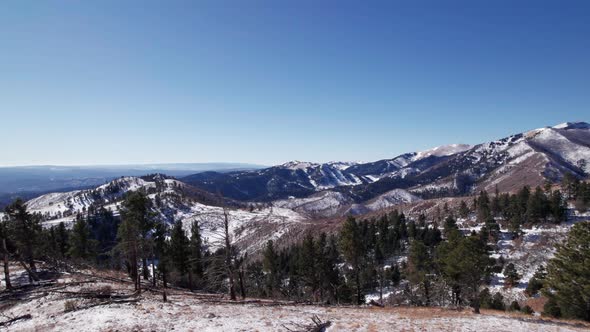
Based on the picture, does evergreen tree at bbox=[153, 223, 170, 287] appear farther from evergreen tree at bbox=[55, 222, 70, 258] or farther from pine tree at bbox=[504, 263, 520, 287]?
pine tree at bbox=[504, 263, 520, 287]

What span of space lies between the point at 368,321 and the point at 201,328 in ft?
34.4

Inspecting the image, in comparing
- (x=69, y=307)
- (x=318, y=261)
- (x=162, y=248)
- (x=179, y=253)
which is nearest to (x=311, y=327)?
(x=69, y=307)

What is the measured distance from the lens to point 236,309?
2356cm

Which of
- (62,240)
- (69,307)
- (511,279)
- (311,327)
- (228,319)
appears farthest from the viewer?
(511,279)

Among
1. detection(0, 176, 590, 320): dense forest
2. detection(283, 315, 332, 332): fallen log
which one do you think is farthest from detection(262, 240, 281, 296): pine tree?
detection(283, 315, 332, 332): fallen log

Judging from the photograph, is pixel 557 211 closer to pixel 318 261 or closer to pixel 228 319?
pixel 318 261

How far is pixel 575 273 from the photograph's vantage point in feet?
103

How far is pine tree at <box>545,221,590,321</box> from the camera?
29922 millimetres

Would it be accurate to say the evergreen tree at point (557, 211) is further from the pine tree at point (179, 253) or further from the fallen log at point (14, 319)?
the fallen log at point (14, 319)

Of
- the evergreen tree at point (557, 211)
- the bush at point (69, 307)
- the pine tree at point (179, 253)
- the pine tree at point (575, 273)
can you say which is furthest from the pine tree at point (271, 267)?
the evergreen tree at point (557, 211)

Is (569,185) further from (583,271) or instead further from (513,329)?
(513,329)

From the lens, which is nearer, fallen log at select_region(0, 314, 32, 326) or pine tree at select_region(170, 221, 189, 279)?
fallen log at select_region(0, 314, 32, 326)

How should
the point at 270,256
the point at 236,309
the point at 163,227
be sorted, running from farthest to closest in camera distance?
the point at 270,256 < the point at 163,227 < the point at 236,309

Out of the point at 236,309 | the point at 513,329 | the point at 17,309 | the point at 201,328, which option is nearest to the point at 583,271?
the point at 513,329
